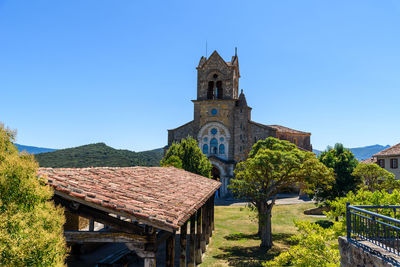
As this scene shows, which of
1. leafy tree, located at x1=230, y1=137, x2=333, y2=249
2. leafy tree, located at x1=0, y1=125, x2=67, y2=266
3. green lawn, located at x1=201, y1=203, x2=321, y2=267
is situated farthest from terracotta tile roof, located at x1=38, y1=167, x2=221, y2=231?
leafy tree, located at x1=230, y1=137, x2=333, y2=249

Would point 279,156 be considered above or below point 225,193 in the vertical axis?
above

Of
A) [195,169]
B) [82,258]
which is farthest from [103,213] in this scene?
[195,169]

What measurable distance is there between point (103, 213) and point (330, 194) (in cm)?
2410

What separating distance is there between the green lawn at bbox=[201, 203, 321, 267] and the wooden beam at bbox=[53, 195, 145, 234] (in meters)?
8.57

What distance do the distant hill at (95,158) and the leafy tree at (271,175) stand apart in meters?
60.0

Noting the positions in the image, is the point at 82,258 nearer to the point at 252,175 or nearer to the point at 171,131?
the point at 252,175

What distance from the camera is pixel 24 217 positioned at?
4062 mm

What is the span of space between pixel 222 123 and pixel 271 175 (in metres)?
24.8

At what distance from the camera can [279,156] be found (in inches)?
675

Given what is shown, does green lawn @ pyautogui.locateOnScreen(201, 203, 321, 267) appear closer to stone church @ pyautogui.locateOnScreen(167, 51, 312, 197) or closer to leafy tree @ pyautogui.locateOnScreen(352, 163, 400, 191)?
leafy tree @ pyautogui.locateOnScreen(352, 163, 400, 191)

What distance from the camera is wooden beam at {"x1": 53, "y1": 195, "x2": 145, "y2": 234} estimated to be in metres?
6.62

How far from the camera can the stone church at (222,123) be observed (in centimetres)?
4200

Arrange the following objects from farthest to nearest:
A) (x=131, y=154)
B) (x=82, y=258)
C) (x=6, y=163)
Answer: (x=131, y=154), (x=82, y=258), (x=6, y=163)

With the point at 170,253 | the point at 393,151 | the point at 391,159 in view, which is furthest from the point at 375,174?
the point at 170,253
